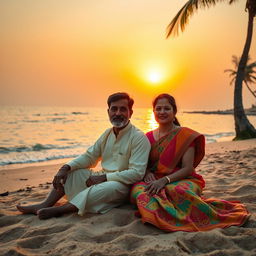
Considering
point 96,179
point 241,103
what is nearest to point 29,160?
point 96,179

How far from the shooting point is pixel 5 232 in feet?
8.74

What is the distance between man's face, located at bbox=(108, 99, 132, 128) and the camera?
3190 mm

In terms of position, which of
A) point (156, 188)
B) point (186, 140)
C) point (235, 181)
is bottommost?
point (235, 181)

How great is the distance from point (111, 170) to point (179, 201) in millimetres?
948

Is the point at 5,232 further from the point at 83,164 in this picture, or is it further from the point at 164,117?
the point at 164,117

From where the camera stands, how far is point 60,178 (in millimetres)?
3174

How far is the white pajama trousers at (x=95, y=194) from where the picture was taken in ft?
A: 9.77

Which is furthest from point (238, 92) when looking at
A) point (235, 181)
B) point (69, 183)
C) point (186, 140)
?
point (69, 183)

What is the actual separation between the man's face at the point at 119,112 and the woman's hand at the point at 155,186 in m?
0.77

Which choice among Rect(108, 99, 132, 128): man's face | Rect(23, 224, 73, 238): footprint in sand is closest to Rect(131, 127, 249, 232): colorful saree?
Rect(108, 99, 132, 128): man's face

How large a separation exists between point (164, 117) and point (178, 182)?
763mm

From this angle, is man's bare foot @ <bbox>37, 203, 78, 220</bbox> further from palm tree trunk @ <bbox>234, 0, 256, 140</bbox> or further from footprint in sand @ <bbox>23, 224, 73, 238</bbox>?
palm tree trunk @ <bbox>234, 0, 256, 140</bbox>

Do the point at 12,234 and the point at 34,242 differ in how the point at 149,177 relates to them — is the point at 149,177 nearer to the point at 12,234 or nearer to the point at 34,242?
the point at 34,242

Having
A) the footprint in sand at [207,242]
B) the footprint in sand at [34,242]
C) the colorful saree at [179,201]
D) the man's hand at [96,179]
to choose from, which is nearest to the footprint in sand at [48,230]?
the footprint in sand at [34,242]
